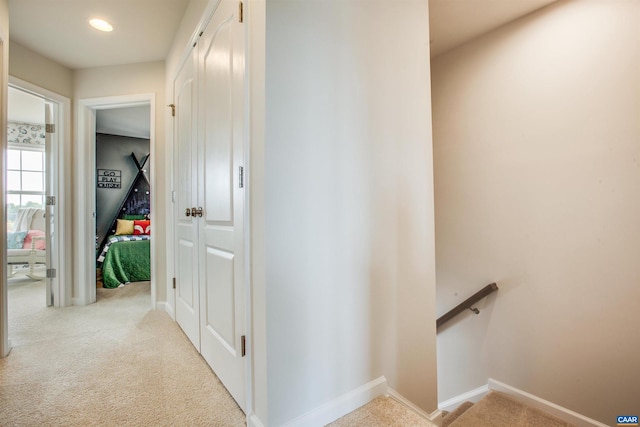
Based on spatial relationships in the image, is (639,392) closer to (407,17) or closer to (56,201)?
(407,17)

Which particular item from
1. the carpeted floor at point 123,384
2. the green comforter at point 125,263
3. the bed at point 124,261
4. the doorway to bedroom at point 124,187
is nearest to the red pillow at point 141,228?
the doorway to bedroom at point 124,187

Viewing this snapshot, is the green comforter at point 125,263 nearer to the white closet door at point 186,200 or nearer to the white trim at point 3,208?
the white trim at point 3,208

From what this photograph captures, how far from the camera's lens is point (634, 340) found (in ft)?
5.02

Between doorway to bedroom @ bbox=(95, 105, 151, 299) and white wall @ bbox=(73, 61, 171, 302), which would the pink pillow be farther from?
white wall @ bbox=(73, 61, 171, 302)

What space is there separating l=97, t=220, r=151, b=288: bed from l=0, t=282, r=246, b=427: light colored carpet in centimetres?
98

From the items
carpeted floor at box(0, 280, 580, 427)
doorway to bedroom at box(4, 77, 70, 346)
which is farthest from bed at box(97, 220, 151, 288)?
carpeted floor at box(0, 280, 580, 427)

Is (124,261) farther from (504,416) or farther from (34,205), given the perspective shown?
(504,416)

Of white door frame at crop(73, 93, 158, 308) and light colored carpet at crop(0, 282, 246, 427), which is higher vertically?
white door frame at crop(73, 93, 158, 308)

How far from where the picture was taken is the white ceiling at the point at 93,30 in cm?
198

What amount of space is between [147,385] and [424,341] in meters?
1.49

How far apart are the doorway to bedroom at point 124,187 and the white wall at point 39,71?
1147 mm

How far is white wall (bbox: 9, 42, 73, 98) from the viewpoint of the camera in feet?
7.68

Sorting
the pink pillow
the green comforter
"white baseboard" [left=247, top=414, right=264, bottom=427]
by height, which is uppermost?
the pink pillow

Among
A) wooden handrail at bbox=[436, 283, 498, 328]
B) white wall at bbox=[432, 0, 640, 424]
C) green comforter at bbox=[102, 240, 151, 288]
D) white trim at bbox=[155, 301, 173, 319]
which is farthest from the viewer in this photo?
green comforter at bbox=[102, 240, 151, 288]
